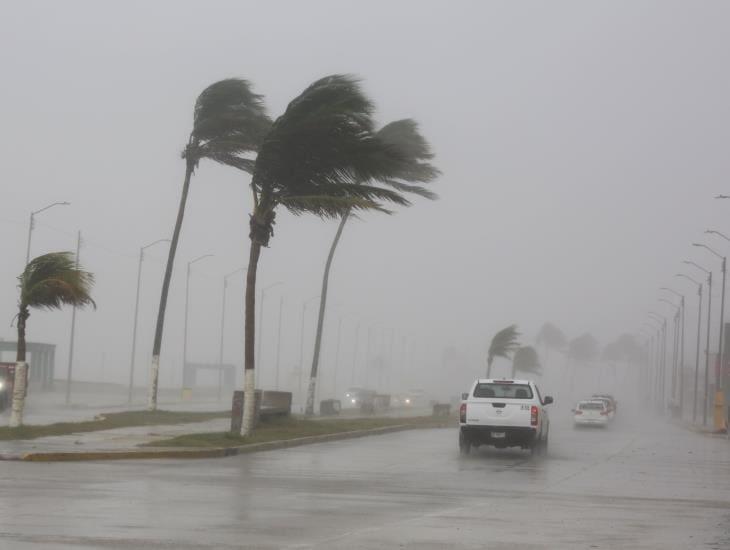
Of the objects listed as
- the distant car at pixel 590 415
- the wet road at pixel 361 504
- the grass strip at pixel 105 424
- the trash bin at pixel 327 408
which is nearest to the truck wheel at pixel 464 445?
the wet road at pixel 361 504

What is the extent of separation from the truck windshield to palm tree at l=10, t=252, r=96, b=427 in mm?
9542

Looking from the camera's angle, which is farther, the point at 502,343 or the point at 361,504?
the point at 502,343

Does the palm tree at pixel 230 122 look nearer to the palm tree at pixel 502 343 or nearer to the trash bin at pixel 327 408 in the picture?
the trash bin at pixel 327 408

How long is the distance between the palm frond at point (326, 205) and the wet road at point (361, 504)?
18.5 ft

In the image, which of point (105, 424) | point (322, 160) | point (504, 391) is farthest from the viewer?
point (105, 424)

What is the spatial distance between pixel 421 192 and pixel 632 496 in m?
24.6

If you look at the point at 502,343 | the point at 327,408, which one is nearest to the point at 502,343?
the point at 502,343

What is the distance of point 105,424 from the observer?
3153 cm

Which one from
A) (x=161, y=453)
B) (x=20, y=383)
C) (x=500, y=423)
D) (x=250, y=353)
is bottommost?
(x=161, y=453)

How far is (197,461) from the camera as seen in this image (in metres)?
23.4

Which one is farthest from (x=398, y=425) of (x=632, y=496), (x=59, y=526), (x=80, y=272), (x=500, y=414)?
(x=59, y=526)

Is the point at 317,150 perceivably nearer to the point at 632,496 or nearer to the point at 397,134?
the point at 632,496

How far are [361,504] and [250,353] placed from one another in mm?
12906

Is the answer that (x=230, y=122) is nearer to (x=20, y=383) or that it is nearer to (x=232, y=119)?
(x=232, y=119)
